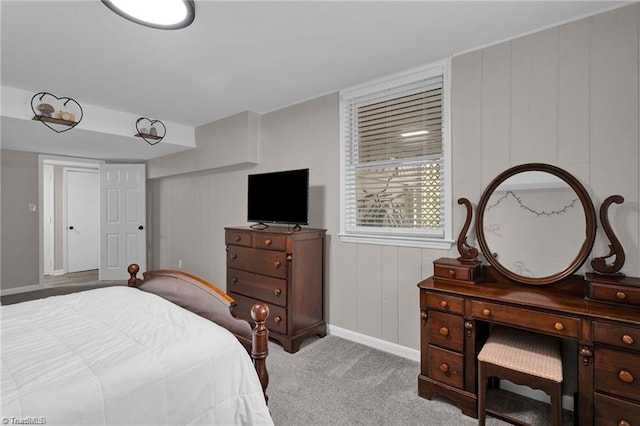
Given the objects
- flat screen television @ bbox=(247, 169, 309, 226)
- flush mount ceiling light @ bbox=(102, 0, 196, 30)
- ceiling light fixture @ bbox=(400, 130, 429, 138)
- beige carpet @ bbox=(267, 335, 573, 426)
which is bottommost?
beige carpet @ bbox=(267, 335, 573, 426)

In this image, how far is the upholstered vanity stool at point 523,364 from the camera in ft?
5.17

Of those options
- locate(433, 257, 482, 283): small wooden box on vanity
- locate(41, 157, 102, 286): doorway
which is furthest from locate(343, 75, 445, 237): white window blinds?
locate(41, 157, 102, 286): doorway

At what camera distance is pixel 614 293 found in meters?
1.66

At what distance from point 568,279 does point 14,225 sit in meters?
6.66

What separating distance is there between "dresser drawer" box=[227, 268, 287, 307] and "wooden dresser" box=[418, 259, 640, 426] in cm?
129

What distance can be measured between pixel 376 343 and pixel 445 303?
42.5 inches

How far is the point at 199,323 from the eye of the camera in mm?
1529

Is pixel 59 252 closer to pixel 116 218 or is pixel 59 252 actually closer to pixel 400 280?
pixel 116 218

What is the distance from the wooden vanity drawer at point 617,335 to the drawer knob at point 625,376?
12 centimetres

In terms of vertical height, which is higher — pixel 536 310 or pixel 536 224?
pixel 536 224

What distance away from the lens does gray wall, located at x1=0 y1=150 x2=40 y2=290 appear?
15.1ft

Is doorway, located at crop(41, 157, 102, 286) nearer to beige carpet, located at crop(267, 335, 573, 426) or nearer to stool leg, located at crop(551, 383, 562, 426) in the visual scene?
beige carpet, located at crop(267, 335, 573, 426)

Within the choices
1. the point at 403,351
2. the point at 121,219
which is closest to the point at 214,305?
the point at 403,351

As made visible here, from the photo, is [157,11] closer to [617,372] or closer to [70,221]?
[617,372]
